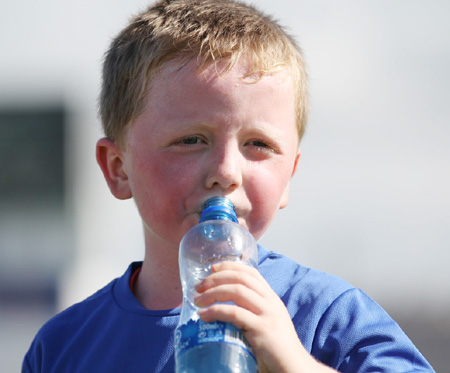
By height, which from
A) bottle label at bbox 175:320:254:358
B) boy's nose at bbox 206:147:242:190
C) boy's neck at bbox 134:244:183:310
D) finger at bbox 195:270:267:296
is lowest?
boy's neck at bbox 134:244:183:310

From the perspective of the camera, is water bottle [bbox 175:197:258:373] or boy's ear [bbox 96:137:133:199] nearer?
water bottle [bbox 175:197:258:373]

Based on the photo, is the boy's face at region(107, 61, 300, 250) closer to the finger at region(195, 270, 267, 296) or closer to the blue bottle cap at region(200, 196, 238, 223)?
the blue bottle cap at region(200, 196, 238, 223)

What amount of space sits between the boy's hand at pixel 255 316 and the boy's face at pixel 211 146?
19.1 inches

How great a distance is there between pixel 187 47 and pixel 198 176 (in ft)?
1.66

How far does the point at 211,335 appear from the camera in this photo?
223cm

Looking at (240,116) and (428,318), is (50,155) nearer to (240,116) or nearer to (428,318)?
(428,318)

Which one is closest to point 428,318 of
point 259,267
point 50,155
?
point 50,155

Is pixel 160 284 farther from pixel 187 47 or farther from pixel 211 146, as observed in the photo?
pixel 187 47

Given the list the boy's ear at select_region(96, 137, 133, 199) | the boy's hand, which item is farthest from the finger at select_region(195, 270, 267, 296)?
the boy's ear at select_region(96, 137, 133, 199)

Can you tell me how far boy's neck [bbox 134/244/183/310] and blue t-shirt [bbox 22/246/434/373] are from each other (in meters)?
0.07

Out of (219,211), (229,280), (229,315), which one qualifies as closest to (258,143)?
(219,211)

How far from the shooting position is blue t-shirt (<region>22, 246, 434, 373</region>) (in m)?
2.62

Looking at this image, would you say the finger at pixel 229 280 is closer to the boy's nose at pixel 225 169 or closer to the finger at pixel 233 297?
the finger at pixel 233 297

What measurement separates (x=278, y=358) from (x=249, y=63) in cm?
109
